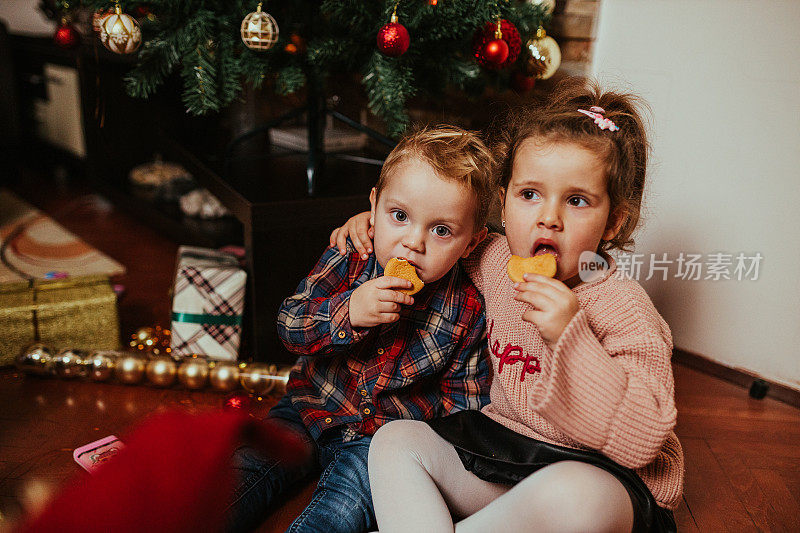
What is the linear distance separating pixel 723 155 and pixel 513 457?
872 millimetres

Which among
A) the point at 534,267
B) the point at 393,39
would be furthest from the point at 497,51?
the point at 534,267

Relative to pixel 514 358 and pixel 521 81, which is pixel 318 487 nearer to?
pixel 514 358

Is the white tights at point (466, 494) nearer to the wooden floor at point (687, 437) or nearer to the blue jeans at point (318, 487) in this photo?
the blue jeans at point (318, 487)

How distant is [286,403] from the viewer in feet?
3.47

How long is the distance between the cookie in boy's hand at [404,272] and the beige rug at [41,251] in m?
1.17

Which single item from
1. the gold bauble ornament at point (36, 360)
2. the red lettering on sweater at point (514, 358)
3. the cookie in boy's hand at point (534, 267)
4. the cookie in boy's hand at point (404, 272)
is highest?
the cookie in boy's hand at point (534, 267)

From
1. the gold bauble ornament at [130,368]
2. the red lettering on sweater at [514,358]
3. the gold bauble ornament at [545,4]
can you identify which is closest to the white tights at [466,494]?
the red lettering on sweater at [514,358]

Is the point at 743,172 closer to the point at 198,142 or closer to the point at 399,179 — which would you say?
the point at 399,179

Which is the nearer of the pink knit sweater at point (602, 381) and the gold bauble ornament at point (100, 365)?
the pink knit sweater at point (602, 381)

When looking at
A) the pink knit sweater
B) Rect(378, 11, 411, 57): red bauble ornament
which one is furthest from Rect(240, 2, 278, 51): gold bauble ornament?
the pink knit sweater

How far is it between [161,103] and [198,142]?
383 millimetres

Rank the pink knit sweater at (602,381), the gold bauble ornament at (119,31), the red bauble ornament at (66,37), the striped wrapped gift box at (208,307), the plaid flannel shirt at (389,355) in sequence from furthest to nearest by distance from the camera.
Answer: the striped wrapped gift box at (208,307), the red bauble ornament at (66,37), the gold bauble ornament at (119,31), the plaid flannel shirt at (389,355), the pink knit sweater at (602,381)

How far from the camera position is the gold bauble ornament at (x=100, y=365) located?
1.25m

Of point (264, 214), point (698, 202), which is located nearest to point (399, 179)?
point (264, 214)
